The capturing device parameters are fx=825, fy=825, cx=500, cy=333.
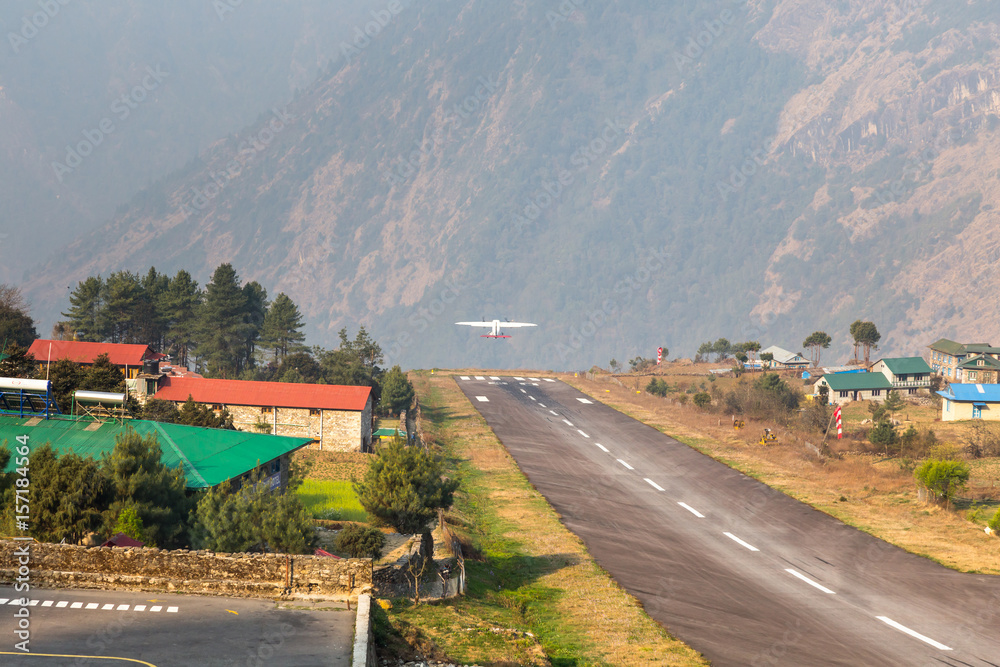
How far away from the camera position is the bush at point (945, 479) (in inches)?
2014

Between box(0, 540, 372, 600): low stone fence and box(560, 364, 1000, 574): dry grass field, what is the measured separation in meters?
31.8

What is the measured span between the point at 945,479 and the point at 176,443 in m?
45.5

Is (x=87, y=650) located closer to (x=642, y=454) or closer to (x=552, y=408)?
(x=642, y=454)

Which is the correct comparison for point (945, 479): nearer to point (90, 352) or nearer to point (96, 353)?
point (96, 353)

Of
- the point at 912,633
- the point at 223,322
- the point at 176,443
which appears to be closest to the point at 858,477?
the point at 912,633

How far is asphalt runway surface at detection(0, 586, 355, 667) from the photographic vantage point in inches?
763

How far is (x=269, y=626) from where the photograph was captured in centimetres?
2162

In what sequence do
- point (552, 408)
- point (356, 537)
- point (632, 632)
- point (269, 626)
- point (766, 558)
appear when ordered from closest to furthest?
1. point (269, 626)
2. point (632, 632)
3. point (356, 537)
4. point (766, 558)
5. point (552, 408)

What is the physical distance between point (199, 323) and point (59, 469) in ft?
290

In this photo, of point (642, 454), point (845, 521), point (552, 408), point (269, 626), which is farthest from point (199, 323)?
point (269, 626)

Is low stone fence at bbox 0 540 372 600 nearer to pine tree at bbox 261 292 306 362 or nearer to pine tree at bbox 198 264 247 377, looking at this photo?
pine tree at bbox 198 264 247 377

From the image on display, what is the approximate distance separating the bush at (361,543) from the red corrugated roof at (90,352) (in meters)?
55.8

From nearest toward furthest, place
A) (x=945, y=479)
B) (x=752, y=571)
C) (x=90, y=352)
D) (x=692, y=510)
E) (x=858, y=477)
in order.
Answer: (x=752, y=571), (x=945, y=479), (x=692, y=510), (x=858, y=477), (x=90, y=352)

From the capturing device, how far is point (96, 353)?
83.4 meters
